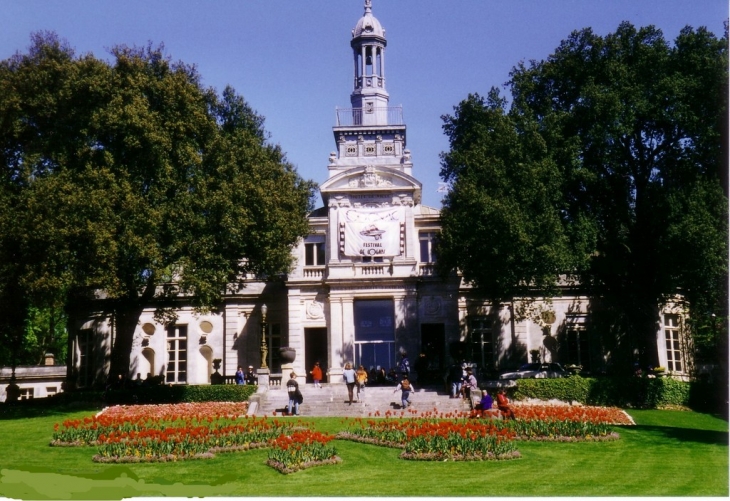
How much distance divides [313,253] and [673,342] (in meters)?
18.6

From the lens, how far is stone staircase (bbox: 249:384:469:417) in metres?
27.3

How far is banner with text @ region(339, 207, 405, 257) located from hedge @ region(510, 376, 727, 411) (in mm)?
10275

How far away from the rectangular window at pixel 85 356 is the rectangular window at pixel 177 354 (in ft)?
13.9

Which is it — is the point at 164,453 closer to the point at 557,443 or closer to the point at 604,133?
the point at 557,443

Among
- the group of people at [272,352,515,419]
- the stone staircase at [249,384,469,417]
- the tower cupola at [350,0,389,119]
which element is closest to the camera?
the group of people at [272,352,515,419]

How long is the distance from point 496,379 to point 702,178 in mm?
11766

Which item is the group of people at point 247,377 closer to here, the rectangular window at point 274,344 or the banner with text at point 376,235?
the rectangular window at point 274,344

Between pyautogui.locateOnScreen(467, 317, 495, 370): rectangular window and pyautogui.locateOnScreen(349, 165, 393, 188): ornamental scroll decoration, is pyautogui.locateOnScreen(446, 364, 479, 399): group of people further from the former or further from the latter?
pyautogui.locateOnScreen(349, 165, 393, 188): ornamental scroll decoration

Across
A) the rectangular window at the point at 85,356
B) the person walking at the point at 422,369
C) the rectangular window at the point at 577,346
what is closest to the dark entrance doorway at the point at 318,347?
the person walking at the point at 422,369

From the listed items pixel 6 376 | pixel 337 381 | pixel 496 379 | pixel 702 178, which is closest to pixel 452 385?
pixel 496 379

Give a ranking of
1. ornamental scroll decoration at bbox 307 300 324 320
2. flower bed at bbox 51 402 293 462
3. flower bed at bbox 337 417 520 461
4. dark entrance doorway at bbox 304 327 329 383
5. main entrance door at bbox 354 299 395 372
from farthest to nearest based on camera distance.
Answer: dark entrance doorway at bbox 304 327 329 383 < ornamental scroll decoration at bbox 307 300 324 320 < main entrance door at bbox 354 299 395 372 < flower bed at bbox 337 417 520 461 < flower bed at bbox 51 402 293 462

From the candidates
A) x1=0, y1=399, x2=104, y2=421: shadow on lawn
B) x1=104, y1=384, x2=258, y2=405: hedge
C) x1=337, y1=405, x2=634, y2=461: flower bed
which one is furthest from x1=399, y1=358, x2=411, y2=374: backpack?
x1=0, y1=399, x2=104, y2=421: shadow on lawn

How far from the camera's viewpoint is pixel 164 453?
686 inches

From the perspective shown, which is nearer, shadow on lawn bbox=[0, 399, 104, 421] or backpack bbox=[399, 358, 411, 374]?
shadow on lawn bbox=[0, 399, 104, 421]
